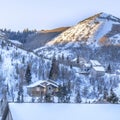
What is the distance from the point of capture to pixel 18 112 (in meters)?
30.3

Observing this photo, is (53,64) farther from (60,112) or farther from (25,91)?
(60,112)

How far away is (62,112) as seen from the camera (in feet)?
102

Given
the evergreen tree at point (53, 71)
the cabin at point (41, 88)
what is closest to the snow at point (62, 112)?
the cabin at point (41, 88)

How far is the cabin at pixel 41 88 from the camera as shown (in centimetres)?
8881

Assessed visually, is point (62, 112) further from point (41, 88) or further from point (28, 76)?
point (28, 76)

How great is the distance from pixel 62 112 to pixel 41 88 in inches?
2380

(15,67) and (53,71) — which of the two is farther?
(53,71)

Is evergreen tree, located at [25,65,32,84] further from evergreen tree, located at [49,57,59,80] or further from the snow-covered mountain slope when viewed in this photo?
evergreen tree, located at [49,57,59,80]

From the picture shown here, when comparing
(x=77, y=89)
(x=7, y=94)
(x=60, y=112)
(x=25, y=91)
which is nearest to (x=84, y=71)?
(x=77, y=89)

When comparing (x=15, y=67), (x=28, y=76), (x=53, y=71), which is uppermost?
(x=15, y=67)

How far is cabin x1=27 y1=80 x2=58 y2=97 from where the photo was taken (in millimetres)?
88812

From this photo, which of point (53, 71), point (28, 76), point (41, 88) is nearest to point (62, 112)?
point (41, 88)

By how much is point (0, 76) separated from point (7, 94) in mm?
14584

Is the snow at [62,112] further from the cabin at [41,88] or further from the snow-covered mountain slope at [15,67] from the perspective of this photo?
the cabin at [41,88]
